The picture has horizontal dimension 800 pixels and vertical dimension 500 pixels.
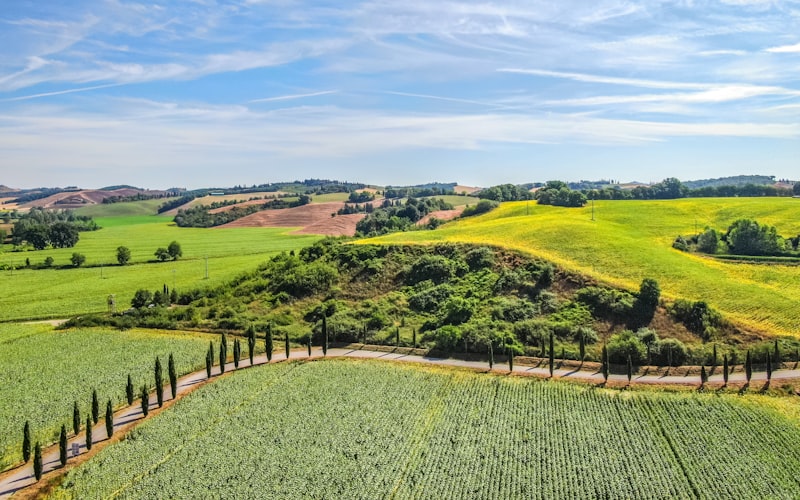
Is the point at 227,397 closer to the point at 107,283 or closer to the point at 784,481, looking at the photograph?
the point at 784,481

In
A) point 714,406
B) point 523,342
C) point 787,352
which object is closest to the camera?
point 714,406

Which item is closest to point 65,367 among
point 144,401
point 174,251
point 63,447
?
point 144,401

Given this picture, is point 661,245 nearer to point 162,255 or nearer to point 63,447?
point 63,447

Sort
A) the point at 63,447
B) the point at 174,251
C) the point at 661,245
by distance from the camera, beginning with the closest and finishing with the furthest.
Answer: the point at 63,447 → the point at 661,245 → the point at 174,251

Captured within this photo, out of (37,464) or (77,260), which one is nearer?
(37,464)

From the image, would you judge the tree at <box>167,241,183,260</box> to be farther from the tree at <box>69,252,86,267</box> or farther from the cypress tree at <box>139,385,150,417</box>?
the cypress tree at <box>139,385,150,417</box>

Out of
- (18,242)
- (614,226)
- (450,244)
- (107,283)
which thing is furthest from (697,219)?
(18,242)
